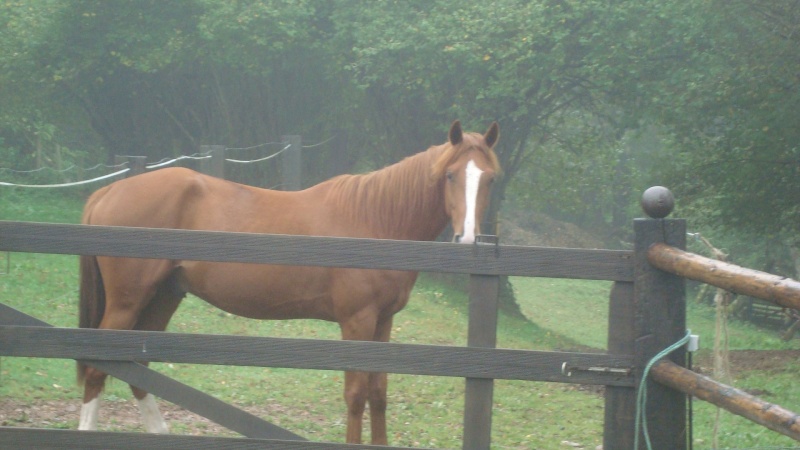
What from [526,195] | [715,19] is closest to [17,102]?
[526,195]

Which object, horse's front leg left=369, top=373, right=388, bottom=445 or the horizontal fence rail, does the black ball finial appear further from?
horse's front leg left=369, top=373, right=388, bottom=445

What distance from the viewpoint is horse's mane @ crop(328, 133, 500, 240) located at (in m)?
5.38

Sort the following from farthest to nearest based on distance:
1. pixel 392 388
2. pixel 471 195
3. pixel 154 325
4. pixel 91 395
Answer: pixel 392 388 < pixel 154 325 < pixel 471 195 < pixel 91 395

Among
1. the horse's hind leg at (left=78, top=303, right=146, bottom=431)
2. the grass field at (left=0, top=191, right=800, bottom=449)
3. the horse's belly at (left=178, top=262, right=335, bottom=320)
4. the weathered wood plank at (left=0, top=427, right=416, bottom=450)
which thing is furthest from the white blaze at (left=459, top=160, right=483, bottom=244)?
the horse's hind leg at (left=78, top=303, right=146, bottom=431)

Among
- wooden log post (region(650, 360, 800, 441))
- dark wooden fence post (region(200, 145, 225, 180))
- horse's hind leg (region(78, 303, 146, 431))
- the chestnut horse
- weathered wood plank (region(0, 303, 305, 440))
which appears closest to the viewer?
wooden log post (region(650, 360, 800, 441))

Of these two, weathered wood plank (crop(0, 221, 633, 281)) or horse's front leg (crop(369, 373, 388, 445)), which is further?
horse's front leg (crop(369, 373, 388, 445))

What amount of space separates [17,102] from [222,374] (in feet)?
35.7

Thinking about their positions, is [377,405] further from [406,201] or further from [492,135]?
[492,135]

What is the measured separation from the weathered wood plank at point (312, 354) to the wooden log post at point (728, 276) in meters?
0.43

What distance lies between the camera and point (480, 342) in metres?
3.40

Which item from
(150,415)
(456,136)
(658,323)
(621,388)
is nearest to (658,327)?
(658,323)

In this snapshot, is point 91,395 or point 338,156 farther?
point 338,156

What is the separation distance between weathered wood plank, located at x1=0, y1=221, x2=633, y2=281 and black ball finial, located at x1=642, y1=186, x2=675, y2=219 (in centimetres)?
19

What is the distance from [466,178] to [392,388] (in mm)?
3431
